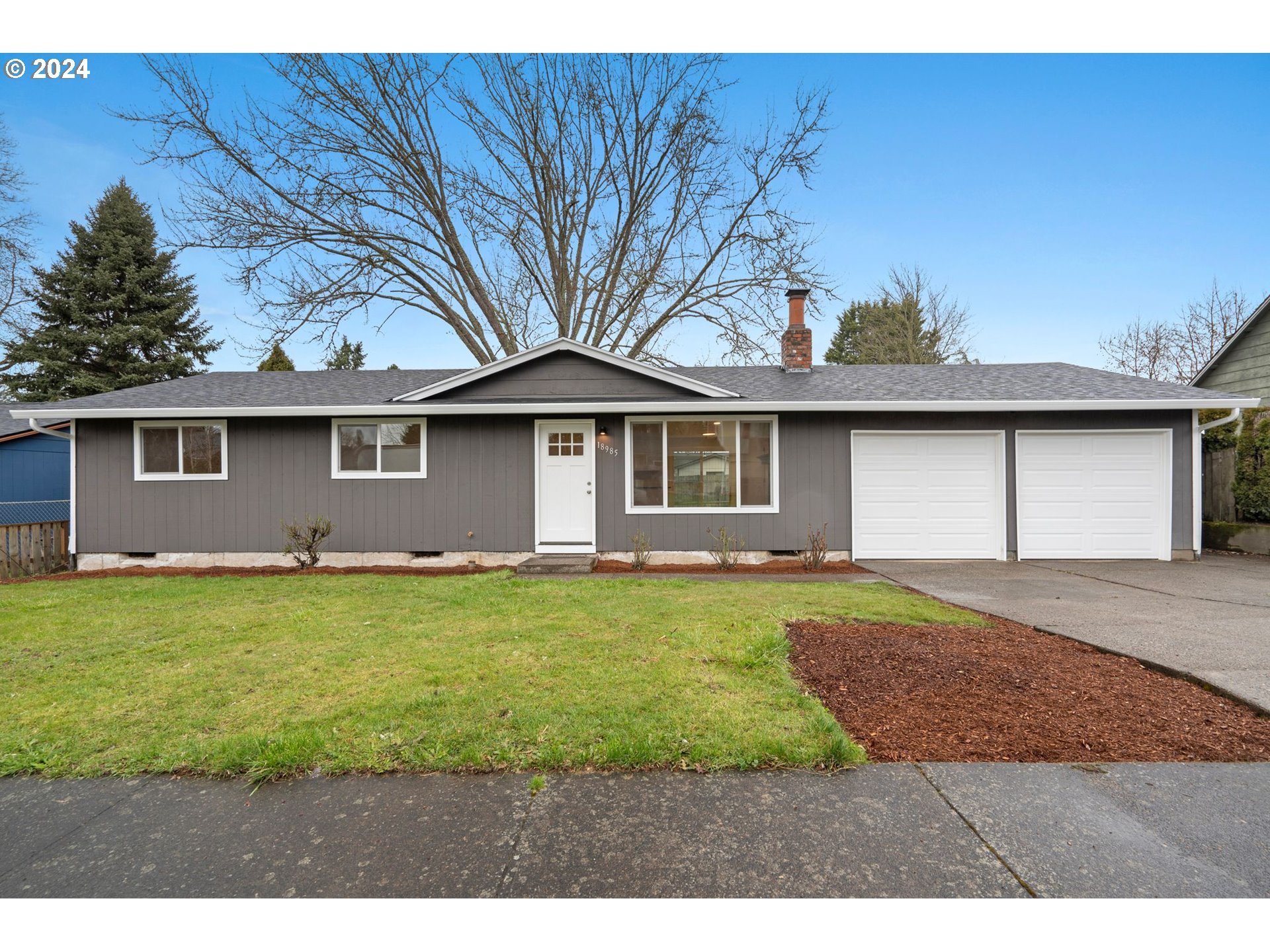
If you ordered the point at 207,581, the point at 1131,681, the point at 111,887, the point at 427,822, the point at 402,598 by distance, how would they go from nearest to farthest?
the point at 111,887, the point at 427,822, the point at 1131,681, the point at 402,598, the point at 207,581

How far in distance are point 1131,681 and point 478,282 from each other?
59.3ft

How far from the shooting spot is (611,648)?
14.0 ft

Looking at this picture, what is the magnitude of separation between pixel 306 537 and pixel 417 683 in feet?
21.6

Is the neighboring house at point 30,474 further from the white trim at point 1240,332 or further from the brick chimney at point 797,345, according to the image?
the white trim at point 1240,332

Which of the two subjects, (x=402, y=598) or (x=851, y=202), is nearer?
(x=402, y=598)

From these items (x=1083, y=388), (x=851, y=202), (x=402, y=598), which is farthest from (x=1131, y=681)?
(x=851, y=202)

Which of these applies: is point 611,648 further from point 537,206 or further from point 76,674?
point 537,206

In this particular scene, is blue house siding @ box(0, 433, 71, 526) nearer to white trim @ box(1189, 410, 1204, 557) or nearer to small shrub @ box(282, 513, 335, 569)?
small shrub @ box(282, 513, 335, 569)

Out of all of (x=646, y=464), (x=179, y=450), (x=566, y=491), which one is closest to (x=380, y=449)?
(x=566, y=491)

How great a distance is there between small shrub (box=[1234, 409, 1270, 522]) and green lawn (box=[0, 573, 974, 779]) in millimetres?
7726

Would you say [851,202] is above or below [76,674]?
above

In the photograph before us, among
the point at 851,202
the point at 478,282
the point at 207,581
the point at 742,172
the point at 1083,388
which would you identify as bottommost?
the point at 207,581

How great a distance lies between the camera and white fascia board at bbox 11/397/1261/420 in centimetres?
862

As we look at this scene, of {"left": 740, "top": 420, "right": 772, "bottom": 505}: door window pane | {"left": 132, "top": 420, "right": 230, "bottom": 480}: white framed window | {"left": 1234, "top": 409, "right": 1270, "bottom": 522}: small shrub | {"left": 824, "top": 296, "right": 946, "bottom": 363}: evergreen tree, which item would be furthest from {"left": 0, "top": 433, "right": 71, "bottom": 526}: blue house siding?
{"left": 824, "top": 296, "right": 946, "bottom": 363}: evergreen tree
